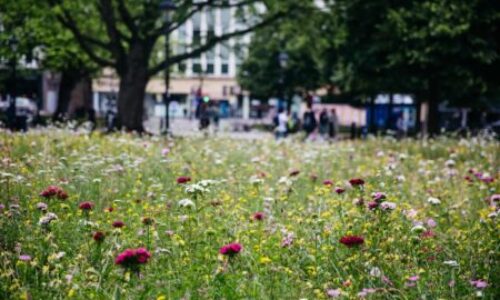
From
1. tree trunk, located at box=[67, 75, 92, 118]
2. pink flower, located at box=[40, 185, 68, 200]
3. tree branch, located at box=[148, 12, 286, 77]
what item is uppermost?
tree branch, located at box=[148, 12, 286, 77]

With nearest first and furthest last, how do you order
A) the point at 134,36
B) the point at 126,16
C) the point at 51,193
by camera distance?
the point at 51,193 → the point at 126,16 → the point at 134,36

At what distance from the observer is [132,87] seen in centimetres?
2273

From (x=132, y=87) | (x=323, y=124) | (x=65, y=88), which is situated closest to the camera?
(x=132, y=87)

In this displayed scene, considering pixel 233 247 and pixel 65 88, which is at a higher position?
pixel 65 88

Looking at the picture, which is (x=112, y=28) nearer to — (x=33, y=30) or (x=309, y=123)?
(x=33, y=30)

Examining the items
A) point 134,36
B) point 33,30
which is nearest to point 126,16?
point 134,36

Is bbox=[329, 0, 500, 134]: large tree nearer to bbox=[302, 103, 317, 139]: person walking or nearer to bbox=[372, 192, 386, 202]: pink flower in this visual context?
bbox=[302, 103, 317, 139]: person walking

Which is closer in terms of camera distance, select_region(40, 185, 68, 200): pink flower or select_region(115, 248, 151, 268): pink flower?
select_region(115, 248, 151, 268): pink flower

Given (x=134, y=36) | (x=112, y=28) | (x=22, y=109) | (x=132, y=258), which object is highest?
(x=112, y=28)

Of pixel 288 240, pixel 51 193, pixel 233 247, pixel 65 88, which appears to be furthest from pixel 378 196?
pixel 65 88

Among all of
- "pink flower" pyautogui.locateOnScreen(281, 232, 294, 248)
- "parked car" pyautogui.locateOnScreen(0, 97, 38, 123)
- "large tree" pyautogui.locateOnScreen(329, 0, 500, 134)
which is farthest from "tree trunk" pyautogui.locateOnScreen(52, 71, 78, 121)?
"pink flower" pyautogui.locateOnScreen(281, 232, 294, 248)

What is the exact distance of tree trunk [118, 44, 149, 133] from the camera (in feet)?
74.4

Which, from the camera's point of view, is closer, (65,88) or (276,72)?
(65,88)

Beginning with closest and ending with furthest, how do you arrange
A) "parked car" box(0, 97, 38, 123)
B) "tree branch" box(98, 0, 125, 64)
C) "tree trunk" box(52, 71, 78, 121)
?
"tree branch" box(98, 0, 125, 64)
"parked car" box(0, 97, 38, 123)
"tree trunk" box(52, 71, 78, 121)
